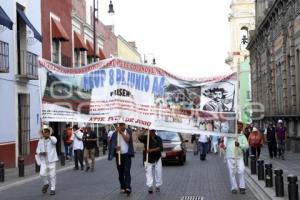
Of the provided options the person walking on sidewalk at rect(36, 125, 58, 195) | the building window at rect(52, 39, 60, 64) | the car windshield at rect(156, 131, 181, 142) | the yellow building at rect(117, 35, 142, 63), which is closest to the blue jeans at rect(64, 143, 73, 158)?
the car windshield at rect(156, 131, 181, 142)

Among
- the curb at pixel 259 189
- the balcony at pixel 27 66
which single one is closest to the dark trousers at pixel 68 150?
the balcony at pixel 27 66

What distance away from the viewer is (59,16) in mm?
33281

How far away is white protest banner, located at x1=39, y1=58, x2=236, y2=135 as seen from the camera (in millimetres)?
12898

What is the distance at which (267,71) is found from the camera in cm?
4369

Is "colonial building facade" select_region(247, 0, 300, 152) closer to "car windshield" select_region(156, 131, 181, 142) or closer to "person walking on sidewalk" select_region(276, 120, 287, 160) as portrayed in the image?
"person walking on sidewalk" select_region(276, 120, 287, 160)

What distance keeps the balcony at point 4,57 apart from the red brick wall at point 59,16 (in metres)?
6.20

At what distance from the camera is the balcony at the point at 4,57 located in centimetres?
2292

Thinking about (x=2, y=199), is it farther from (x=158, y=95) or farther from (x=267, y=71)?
(x=267, y=71)

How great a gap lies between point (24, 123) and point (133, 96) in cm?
1470

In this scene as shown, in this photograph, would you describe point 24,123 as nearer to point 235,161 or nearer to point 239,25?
point 235,161

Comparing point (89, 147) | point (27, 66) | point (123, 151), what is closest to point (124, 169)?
point (123, 151)

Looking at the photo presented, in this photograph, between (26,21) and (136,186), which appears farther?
(26,21)

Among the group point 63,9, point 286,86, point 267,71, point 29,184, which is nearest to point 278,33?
point 286,86

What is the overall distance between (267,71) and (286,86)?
390 inches
